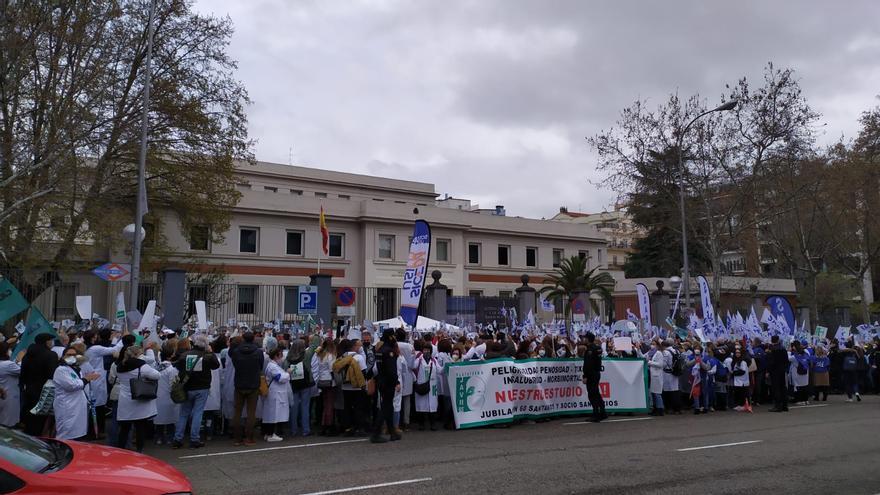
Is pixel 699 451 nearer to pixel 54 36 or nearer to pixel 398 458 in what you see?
pixel 398 458

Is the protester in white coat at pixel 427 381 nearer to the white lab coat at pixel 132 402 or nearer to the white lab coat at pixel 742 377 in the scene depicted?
the white lab coat at pixel 132 402

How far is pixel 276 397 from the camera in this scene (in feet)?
40.5

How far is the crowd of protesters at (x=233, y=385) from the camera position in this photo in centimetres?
1018

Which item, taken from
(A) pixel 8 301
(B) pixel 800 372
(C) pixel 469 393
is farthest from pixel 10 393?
(B) pixel 800 372

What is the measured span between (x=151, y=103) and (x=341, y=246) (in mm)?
16542

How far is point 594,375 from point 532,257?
123 ft

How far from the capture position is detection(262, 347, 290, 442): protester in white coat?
40.1ft

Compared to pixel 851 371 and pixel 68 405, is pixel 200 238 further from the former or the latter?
pixel 851 371

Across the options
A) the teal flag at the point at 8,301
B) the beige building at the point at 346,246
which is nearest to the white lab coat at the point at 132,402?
the teal flag at the point at 8,301

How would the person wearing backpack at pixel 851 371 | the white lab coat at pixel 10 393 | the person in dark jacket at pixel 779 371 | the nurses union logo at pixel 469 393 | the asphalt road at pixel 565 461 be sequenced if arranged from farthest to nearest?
the person wearing backpack at pixel 851 371 → the person in dark jacket at pixel 779 371 → the nurses union logo at pixel 469 393 → the white lab coat at pixel 10 393 → the asphalt road at pixel 565 461

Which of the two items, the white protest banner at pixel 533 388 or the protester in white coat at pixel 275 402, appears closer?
the protester in white coat at pixel 275 402

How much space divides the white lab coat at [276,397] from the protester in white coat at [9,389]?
3842 mm

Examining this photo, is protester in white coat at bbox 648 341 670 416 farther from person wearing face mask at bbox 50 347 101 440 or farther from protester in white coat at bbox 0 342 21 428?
protester in white coat at bbox 0 342 21 428

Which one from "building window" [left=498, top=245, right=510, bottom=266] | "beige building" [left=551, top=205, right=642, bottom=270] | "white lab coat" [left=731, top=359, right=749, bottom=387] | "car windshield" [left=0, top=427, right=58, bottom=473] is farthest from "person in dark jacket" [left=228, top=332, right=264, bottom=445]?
"beige building" [left=551, top=205, right=642, bottom=270]
